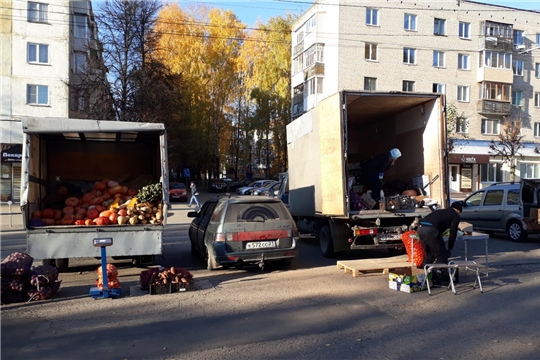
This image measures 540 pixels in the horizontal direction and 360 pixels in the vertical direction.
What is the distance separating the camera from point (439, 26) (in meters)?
40.0

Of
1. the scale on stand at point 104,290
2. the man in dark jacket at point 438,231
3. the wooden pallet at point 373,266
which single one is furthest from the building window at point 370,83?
the scale on stand at point 104,290

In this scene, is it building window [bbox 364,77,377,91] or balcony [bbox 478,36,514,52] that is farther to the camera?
balcony [bbox 478,36,514,52]

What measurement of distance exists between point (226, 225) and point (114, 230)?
6.40 feet

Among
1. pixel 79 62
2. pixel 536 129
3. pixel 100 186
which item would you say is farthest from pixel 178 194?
pixel 536 129

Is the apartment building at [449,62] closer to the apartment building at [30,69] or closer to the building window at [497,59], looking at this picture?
the building window at [497,59]

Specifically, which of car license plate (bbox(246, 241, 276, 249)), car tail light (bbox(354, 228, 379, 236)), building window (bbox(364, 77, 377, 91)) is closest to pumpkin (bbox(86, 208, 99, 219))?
car license plate (bbox(246, 241, 276, 249))

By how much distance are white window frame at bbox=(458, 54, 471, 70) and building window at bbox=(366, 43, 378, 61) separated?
320 inches

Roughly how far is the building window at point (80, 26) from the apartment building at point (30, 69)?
1.39 meters

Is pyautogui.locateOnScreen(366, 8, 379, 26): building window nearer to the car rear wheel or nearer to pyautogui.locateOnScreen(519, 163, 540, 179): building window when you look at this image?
pyautogui.locateOnScreen(519, 163, 540, 179): building window

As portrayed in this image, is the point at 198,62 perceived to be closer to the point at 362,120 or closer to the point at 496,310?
the point at 362,120

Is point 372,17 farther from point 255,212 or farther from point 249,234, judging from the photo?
point 249,234

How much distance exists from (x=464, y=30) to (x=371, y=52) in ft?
30.8

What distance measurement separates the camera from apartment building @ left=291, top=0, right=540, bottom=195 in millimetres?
37719

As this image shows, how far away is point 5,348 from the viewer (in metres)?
4.97
